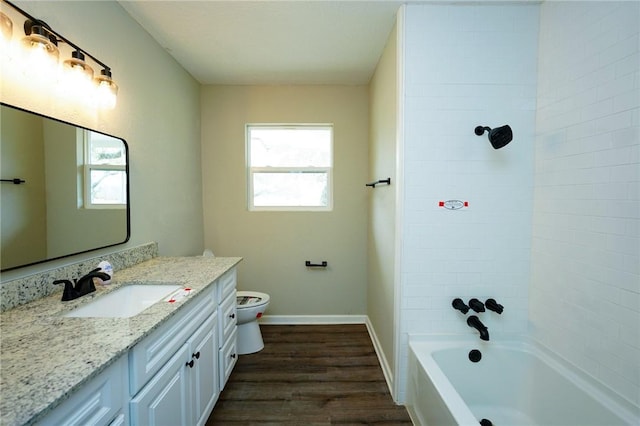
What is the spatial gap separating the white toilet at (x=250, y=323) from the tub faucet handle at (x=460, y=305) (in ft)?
4.80

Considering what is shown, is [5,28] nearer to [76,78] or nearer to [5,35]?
[5,35]

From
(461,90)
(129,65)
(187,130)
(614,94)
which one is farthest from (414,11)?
(187,130)

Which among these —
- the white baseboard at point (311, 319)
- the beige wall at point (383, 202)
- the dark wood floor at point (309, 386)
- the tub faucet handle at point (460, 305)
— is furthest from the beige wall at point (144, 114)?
the tub faucet handle at point (460, 305)

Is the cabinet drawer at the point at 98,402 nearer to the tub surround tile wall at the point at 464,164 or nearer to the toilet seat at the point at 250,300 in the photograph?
the toilet seat at the point at 250,300

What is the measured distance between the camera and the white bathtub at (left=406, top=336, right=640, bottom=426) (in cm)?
130

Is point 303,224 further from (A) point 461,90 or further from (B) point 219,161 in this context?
(A) point 461,90

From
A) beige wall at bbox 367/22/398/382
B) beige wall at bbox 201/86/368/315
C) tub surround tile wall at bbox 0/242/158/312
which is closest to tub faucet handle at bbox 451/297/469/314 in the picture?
beige wall at bbox 367/22/398/382

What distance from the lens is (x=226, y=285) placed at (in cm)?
181

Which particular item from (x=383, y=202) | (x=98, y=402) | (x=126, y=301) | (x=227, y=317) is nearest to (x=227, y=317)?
(x=227, y=317)

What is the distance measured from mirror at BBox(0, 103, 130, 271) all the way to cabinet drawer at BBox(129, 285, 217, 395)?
64 centimetres

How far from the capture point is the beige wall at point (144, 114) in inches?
50.2

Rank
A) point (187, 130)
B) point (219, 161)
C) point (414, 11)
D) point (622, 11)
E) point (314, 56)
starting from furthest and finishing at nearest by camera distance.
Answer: point (219, 161)
point (187, 130)
point (314, 56)
point (414, 11)
point (622, 11)

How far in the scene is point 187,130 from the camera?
8.14 feet

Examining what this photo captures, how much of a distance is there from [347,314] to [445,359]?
1.31 metres
